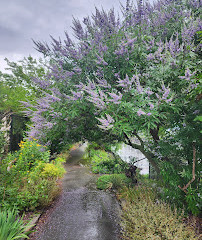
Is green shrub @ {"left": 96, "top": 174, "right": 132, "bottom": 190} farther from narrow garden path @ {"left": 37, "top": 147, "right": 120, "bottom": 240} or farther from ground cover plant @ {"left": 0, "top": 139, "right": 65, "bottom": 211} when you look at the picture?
ground cover plant @ {"left": 0, "top": 139, "right": 65, "bottom": 211}

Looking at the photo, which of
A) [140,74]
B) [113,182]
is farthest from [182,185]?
[113,182]

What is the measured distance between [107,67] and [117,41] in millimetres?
542

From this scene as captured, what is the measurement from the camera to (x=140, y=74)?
3.18 metres

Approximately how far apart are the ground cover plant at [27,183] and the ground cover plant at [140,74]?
105 cm

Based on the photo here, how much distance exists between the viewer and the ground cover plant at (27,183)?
366 cm

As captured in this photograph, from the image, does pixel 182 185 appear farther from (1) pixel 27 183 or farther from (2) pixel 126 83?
(1) pixel 27 183

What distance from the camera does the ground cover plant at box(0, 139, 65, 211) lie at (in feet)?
12.0

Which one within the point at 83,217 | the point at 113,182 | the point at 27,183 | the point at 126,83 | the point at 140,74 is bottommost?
the point at 83,217

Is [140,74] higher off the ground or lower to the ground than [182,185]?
higher

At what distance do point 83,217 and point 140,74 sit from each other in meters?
3.84

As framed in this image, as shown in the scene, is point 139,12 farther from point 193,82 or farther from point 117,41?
point 193,82

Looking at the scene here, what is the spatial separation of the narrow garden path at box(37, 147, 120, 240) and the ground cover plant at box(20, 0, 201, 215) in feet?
5.29

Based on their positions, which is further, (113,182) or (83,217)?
(113,182)

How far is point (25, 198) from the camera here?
4254 mm
